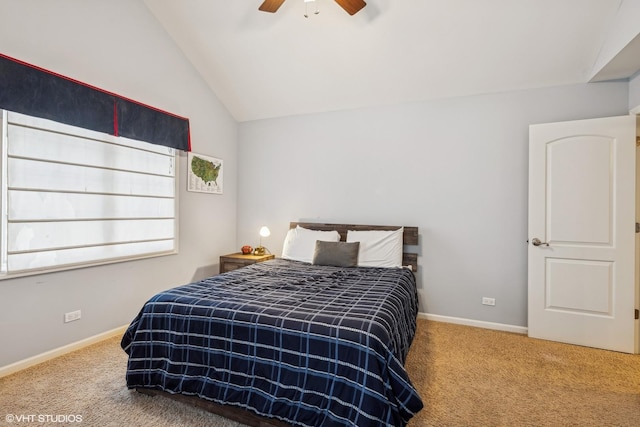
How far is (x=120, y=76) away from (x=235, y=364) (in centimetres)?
274

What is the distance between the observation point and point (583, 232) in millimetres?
2742

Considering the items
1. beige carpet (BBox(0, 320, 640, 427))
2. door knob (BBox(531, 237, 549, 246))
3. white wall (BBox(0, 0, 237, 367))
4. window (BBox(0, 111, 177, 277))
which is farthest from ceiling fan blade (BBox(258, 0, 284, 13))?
door knob (BBox(531, 237, 549, 246))

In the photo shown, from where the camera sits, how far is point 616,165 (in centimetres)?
264

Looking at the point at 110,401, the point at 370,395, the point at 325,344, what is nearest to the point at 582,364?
the point at 370,395

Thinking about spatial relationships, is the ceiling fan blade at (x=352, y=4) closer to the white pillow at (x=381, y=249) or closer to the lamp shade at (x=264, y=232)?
the white pillow at (x=381, y=249)

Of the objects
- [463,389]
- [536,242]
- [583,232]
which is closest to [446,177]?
[536,242]

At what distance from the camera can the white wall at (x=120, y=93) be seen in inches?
88.2

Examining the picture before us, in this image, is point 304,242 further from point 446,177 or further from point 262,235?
point 446,177

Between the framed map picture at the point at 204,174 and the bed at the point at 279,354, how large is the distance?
5.88ft

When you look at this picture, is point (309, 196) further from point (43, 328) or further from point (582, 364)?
point (582, 364)

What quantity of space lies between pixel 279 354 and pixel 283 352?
1.1 inches

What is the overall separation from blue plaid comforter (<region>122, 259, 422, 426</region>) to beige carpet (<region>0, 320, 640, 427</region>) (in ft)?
0.62

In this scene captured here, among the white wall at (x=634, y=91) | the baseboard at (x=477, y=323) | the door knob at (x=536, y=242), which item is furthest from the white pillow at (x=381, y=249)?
the white wall at (x=634, y=91)

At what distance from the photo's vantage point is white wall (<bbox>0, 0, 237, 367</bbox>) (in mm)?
2240
